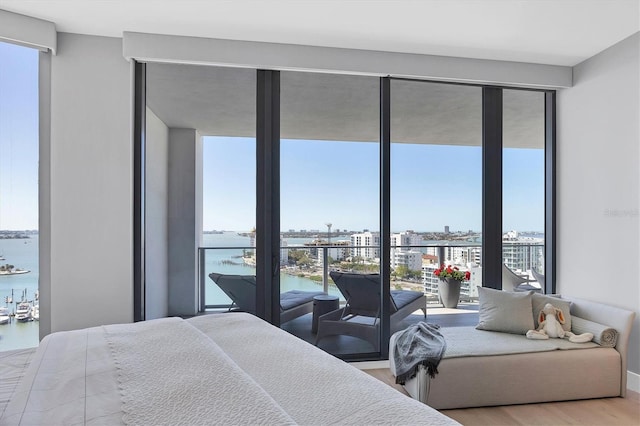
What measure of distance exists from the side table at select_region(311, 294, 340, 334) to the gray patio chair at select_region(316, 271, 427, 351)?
3cm

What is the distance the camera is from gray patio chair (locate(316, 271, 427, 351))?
12.2 feet

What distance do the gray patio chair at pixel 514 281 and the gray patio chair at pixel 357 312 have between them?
115cm

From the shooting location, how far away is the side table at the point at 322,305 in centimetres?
371

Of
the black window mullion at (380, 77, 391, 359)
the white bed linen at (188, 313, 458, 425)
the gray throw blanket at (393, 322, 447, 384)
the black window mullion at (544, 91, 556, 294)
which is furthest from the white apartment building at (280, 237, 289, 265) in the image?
the black window mullion at (544, 91, 556, 294)

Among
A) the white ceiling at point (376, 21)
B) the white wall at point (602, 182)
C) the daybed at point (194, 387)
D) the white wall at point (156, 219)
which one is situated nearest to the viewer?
the daybed at point (194, 387)

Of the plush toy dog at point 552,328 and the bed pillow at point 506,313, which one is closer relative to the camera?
the plush toy dog at point 552,328

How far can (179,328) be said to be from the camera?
5.89 ft

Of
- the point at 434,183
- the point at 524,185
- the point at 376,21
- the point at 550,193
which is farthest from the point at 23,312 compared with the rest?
the point at 550,193

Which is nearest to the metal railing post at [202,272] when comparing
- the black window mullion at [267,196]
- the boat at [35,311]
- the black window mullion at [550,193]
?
the black window mullion at [267,196]

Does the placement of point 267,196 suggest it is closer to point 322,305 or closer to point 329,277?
point 329,277

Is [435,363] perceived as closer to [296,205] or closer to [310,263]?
[310,263]

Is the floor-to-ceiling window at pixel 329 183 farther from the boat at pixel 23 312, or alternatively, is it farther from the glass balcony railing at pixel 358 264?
the boat at pixel 23 312

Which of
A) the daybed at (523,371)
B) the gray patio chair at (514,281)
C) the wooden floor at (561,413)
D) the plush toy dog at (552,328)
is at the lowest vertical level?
the wooden floor at (561,413)

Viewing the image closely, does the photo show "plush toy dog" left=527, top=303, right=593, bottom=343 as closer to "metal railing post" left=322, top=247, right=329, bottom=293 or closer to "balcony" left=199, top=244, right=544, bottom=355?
"balcony" left=199, top=244, right=544, bottom=355
